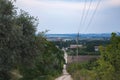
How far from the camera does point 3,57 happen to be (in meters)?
29.9

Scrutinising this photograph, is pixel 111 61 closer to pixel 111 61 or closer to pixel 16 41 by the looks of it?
pixel 111 61

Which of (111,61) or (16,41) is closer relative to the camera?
(111,61)

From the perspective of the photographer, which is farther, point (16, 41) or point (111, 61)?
point (16, 41)

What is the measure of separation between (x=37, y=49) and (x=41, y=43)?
1.30 metres

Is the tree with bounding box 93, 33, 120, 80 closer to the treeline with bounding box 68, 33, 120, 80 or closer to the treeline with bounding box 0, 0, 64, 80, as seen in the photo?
the treeline with bounding box 68, 33, 120, 80

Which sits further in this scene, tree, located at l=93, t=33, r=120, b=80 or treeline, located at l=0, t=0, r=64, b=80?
treeline, located at l=0, t=0, r=64, b=80

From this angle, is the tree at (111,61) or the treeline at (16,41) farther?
the treeline at (16,41)

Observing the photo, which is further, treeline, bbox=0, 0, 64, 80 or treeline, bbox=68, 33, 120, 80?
treeline, bbox=0, 0, 64, 80

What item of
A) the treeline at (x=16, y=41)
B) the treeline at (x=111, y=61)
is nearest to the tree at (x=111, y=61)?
the treeline at (x=111, y=61)

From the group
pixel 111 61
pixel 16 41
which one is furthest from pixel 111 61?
pixel 16 41

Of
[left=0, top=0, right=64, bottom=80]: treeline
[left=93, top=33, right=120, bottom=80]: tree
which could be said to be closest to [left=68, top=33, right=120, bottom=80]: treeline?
[left=93, top=33, right=120, bottom=80]: tree

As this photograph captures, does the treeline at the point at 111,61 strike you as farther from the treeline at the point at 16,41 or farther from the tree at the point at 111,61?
the treeline at the point at 16,41

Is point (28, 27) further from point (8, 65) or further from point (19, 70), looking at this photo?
point (19, 70)

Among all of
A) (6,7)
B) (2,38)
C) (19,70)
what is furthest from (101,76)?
(19,70)
